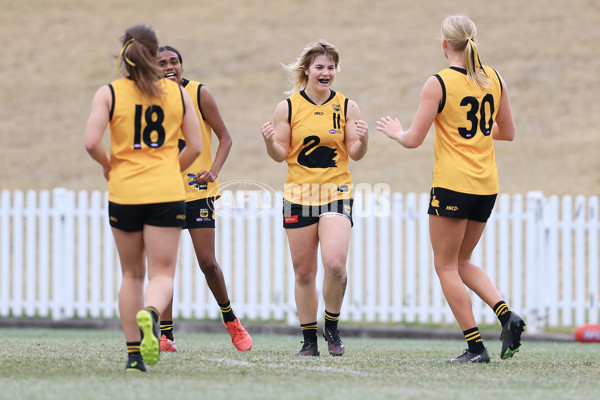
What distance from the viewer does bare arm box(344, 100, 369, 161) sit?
6703 mm

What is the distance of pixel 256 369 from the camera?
5.81m

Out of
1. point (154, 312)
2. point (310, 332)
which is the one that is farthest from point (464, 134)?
point (154, 312)

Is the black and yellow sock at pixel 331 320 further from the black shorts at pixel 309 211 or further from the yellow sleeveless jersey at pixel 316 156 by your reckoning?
the yellow sleeveless jersey at pixel 316 156

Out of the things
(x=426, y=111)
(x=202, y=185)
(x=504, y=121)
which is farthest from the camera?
(x=202, y=185)

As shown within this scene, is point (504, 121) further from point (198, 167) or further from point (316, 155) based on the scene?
point (198, 167)

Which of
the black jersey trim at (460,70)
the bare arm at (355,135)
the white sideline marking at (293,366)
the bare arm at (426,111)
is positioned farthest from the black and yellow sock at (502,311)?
the black jersey trim at (460,70)

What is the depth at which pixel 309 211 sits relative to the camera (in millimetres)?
6809

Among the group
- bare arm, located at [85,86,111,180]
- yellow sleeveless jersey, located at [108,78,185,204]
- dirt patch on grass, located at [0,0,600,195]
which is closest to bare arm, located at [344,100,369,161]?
yellow sleeveless jersey, located at [108,78,185,204]

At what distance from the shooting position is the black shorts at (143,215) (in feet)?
17.6

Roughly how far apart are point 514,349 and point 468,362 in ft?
1.08

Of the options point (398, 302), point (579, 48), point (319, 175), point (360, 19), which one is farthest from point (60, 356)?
point (360, 19)

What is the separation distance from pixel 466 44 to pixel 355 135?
1083 mm

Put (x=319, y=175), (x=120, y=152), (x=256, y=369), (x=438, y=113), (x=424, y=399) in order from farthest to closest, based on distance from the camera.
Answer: (x=319, y=175) → (x=438, y=113) → (x=256, y=369) → (x=120, y=152) → (x=424, y=399)

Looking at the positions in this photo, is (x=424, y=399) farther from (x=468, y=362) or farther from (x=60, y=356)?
(x=60, y=356)
